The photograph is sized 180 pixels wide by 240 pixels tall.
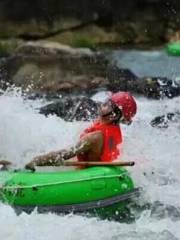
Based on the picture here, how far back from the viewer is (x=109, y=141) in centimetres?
733

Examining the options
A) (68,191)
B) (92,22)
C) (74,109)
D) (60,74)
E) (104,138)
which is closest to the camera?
(68,191)

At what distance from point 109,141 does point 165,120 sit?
3989mm

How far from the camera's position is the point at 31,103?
43.0 ft

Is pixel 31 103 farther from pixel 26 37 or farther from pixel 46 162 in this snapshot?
pixel 26 37

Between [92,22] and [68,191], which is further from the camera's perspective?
[92,22]

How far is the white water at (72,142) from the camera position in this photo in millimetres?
6711

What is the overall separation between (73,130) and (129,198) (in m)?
3.14

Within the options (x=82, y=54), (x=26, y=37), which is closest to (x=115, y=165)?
(x=82, y=54)

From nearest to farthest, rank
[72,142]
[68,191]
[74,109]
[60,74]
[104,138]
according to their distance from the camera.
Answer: [68,191] → [104,138] → [72,142] → [74,109] → [60,74]

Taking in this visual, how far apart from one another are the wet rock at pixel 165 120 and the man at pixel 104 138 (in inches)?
135

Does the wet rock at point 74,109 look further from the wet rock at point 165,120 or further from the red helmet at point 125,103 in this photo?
the red helmet at point 125,103

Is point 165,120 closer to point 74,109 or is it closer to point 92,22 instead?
point 74,109

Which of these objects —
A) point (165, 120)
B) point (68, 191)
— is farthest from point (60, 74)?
point (68, 191)

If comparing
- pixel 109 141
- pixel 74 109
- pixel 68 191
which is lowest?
pixel 74 109
